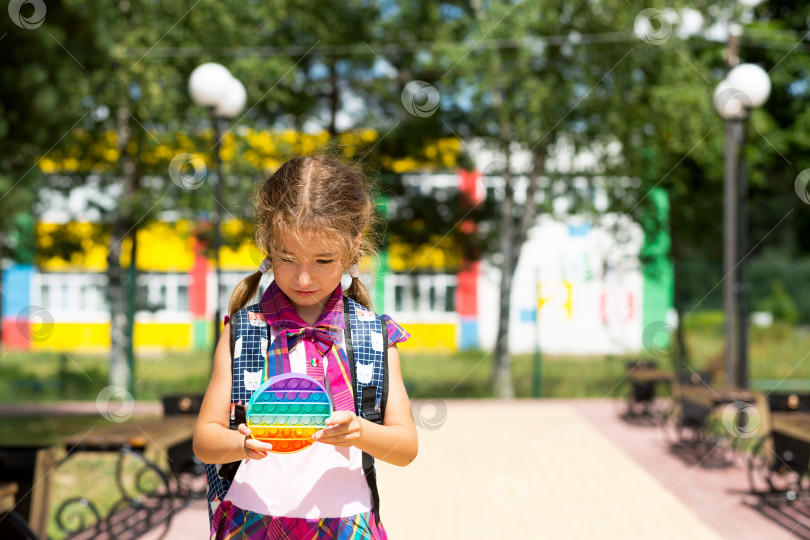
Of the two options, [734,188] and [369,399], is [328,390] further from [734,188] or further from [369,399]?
[734,188]

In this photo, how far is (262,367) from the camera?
1.68m

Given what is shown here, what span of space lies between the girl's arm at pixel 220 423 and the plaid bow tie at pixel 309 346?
84mm

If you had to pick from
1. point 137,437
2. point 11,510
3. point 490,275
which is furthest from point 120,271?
point 11,510

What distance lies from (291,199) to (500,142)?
41.7 ft

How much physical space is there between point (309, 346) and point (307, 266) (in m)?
0.17

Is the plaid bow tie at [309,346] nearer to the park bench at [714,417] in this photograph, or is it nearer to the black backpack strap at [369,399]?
the black backpack strap at [369,399]

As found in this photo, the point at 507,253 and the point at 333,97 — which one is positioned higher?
the point at 333,97

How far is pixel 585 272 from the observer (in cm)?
1489

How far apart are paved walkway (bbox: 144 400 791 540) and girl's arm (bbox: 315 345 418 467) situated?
3.84 metres

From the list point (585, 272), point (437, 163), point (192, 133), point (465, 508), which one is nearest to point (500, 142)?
point (437, 163)

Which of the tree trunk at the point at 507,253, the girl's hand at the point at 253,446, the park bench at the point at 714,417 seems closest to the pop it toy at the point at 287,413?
the girl's hand at the point at 253,446

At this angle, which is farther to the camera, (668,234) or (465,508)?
(668,234)

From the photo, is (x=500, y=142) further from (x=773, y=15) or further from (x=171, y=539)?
(x=773, y=15)

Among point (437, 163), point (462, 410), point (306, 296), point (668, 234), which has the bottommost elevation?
point (462, 410)
